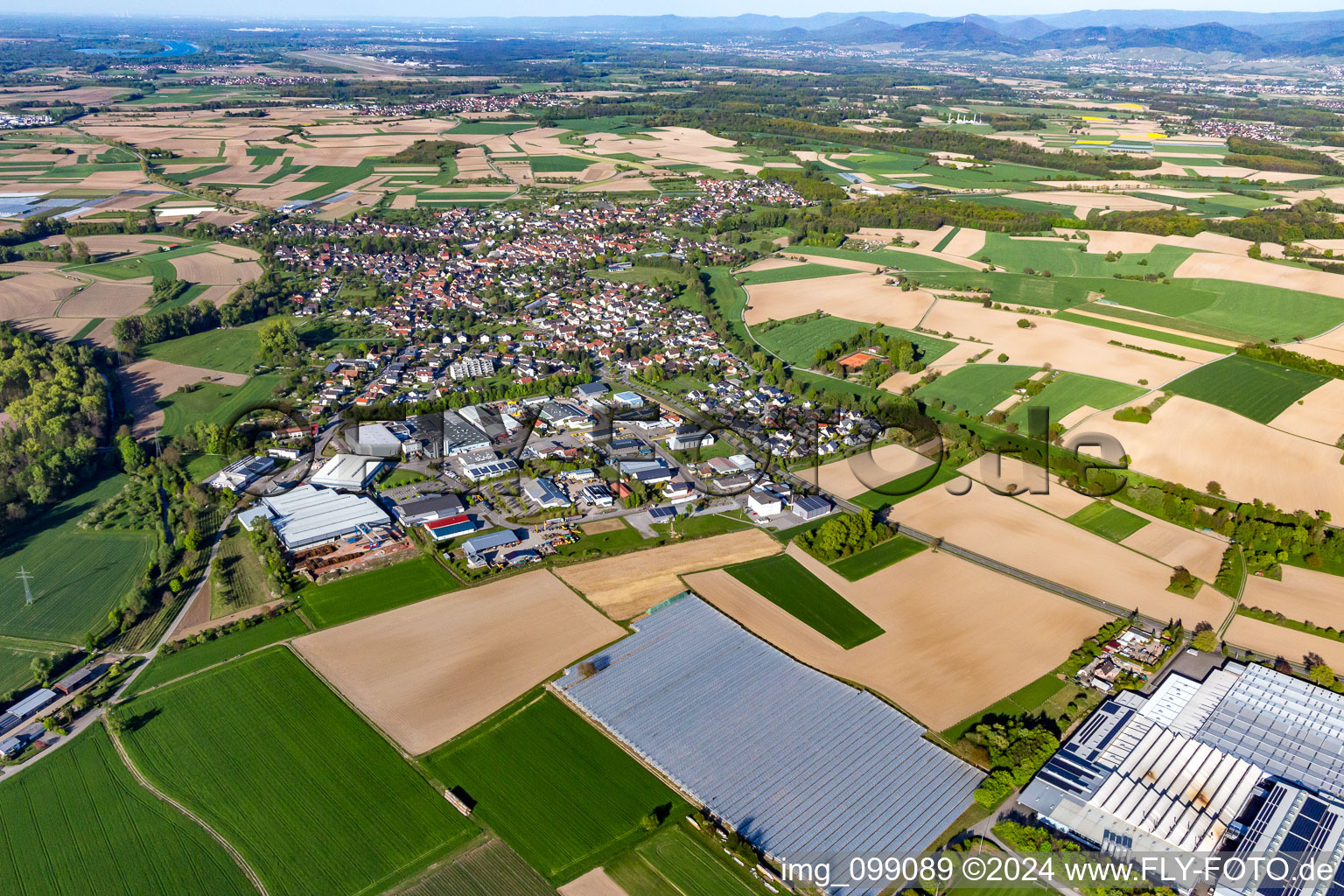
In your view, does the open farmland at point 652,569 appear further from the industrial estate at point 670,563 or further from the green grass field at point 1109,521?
the green grass field at point 1109,521

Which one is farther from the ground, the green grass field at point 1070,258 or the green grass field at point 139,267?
the green grass field at point 1070,258

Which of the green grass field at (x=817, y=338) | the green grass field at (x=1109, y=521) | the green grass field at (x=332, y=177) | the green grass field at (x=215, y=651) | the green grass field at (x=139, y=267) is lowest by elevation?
the green grass field at (x=215, y=651)

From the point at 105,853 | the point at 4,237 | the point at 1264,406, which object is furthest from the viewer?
the point at 4,237

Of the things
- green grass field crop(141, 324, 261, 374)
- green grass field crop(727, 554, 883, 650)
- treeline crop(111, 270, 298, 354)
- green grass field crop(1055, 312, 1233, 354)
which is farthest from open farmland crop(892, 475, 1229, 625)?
treeline crop(111, 270, 298, 354)

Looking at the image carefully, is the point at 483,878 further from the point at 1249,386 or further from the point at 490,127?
the point at 490,127

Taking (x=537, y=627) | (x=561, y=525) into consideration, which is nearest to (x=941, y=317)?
(x=561, y=525)

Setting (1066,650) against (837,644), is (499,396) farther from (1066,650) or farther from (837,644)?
(1066,650)

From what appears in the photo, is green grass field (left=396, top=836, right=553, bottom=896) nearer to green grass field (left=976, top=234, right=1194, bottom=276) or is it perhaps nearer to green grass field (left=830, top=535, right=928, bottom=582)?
green grass field (left=830, top=535, right=928, bottom=582)

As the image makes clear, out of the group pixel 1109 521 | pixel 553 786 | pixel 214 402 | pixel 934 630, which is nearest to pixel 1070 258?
pixel 1109 521

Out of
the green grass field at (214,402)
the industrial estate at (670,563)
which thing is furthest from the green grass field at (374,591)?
the green grass field at (214,402)
